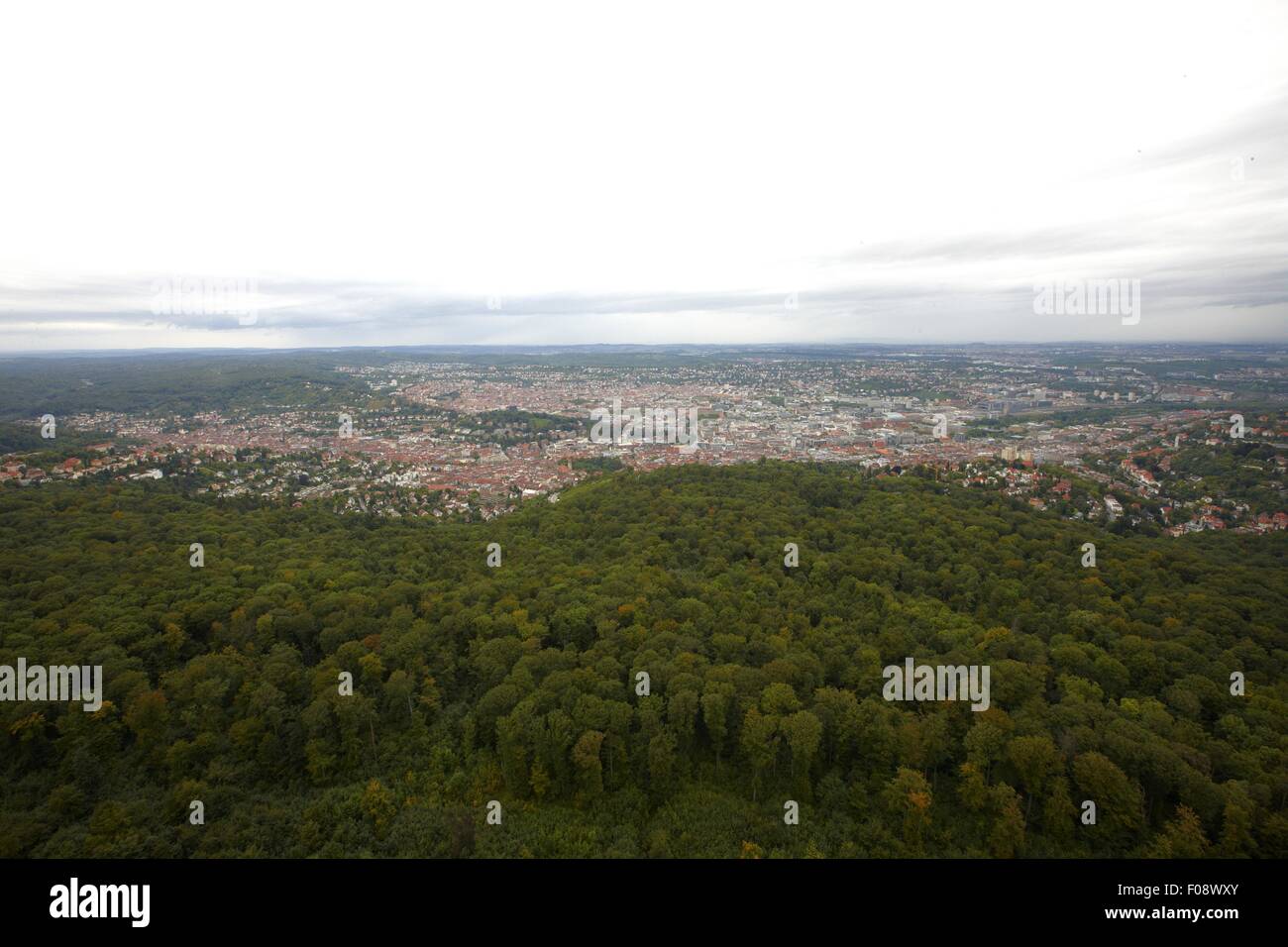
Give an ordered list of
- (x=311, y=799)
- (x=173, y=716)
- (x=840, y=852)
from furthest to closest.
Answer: (x=173, y=716) → (x=311, y=799) → (x=840, y=852)

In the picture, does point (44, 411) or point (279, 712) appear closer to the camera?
point (279, 712)

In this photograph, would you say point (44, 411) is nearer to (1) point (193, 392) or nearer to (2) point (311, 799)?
(1) point (193, 392)

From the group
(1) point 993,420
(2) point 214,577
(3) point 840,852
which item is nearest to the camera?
(3) point 840,852

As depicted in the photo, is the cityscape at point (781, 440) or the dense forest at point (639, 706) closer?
the dense forest at point (639, 706)

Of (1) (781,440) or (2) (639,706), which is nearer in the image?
(2) (639,706)

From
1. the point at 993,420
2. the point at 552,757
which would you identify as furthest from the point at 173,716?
the point at 993,420

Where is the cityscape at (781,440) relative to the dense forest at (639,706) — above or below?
above

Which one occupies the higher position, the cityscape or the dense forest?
the cityscape

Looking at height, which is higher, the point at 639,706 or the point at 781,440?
the point at 781,440
